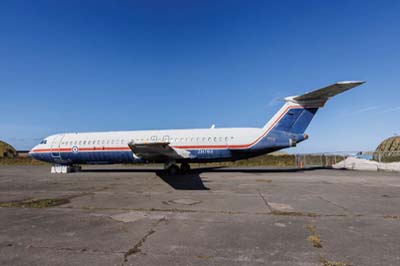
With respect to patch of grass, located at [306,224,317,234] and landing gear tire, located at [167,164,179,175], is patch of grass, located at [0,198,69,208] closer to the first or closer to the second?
patch of grass, located at [306,224,317,234]

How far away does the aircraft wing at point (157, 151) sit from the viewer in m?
15.3

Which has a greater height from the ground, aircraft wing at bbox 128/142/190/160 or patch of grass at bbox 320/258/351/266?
aircraft wing at bbox 128/142/190/160

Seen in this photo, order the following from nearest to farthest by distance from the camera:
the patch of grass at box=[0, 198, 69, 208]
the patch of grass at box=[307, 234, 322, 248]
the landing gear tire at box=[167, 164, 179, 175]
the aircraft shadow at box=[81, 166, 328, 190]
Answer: the patch of grass at box=[307, 234, 322, 248]
the patch of grass at box=[0, 198, 69, 208]
the aircraft shadow at box=[81, 166, 328, 190]
the landing gear tire at box=[167, 164, 179, 175]

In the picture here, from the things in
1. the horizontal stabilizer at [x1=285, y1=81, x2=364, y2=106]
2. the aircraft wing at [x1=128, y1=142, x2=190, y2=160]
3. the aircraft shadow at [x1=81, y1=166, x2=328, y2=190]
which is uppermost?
the horizontal stabilizer at [x1=285, y1=81, x2=364, y2=106]

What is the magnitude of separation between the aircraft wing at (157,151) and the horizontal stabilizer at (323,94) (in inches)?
350

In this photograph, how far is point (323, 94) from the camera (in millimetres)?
16859

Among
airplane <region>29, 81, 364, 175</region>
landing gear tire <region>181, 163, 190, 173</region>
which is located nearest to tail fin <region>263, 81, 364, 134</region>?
airplane <region>29, 81, 364, 175</region>

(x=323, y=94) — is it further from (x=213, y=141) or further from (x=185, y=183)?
(x=185, y=183)

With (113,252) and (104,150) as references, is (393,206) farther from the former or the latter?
(104,150)

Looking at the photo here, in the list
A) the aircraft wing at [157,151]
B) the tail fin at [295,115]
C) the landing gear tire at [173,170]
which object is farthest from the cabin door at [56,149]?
the tail fin at [295,115]

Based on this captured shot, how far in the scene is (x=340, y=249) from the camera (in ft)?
12.5

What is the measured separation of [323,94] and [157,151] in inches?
471

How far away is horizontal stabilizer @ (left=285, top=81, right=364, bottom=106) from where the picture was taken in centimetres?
1524

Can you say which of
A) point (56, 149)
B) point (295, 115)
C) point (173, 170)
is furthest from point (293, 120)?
point (56, 149)
